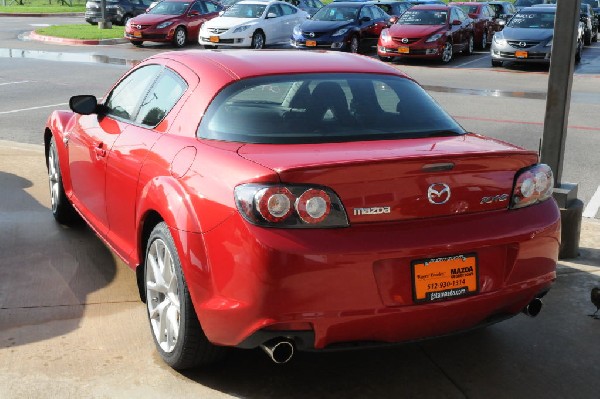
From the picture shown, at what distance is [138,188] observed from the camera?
4359 millimetres

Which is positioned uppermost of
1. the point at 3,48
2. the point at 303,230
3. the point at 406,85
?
the point at 406,85

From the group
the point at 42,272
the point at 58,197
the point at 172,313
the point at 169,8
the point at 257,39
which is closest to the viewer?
the point at 172,313

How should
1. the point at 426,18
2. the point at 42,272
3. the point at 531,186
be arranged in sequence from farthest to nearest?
the point at 426,18 → the point at 42,272 → the point at 531,186

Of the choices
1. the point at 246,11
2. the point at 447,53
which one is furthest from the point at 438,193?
the point at 246,11

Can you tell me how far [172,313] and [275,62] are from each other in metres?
1.50

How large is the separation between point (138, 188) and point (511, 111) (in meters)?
10.7

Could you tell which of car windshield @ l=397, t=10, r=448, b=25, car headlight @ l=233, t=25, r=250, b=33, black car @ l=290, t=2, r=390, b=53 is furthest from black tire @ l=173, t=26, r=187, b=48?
car windshield @ l=397, t=10, r=448, b=25

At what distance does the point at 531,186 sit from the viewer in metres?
3.88

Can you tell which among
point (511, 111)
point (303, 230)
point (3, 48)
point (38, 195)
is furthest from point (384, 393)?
point (3, 48)

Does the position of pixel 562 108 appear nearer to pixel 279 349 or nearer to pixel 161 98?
pixel 161 98

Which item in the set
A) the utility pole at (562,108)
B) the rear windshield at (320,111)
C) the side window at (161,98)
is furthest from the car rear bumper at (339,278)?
the utility pole at (562,108)

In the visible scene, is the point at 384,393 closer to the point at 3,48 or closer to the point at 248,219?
the point at 248,219

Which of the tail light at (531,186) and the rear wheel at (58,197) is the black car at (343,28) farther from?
the tail light at (531,186)

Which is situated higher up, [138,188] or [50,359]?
[138,188]
